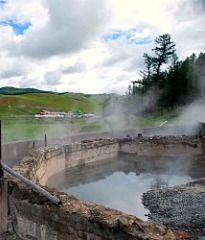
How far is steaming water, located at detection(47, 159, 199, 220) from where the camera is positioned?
1412cm

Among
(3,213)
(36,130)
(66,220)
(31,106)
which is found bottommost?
(3,213)

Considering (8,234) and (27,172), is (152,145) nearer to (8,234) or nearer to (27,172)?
(27,172)

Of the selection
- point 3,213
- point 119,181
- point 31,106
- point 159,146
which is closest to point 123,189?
point 119,181

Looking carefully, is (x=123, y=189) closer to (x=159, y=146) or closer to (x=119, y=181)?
(x=119, y=181)

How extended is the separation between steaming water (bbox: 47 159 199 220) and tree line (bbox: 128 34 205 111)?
20.5 metres

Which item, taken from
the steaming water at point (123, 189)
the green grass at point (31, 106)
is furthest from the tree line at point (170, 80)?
the steaming water at point (123, 189)

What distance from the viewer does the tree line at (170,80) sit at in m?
42.0

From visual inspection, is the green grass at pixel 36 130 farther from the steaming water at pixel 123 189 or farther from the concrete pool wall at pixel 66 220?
the concrete pool wall at pixel 66 220

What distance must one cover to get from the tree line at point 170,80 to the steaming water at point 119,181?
67.2ft

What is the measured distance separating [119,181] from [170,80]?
27.8 metres

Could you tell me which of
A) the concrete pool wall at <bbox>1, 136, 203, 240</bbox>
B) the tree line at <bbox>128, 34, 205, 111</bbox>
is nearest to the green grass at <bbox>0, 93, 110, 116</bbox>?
the tree line at <bbox>128, 34, 205, 111</bbox>

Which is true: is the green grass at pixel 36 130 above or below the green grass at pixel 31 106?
below

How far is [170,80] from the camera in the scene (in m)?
43.8

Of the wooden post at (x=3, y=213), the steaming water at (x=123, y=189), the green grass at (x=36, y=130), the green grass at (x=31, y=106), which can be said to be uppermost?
the green grass at (x=31, y=106)
